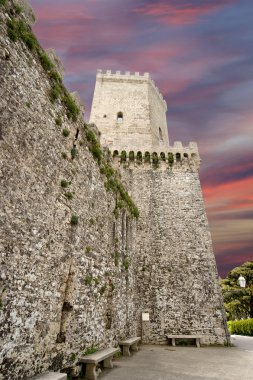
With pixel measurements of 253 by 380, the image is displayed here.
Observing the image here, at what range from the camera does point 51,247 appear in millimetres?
5660

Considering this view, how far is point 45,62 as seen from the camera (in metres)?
6.44

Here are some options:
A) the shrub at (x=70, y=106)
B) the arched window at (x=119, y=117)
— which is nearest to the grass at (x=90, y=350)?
the shrub at (x=70, y=106)

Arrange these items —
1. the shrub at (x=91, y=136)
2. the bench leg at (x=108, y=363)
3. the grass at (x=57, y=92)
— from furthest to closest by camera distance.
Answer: the shrub at (x=91, y=136)
the bench leg at (x=108, y=363)
the grass at (x=57, y=92)

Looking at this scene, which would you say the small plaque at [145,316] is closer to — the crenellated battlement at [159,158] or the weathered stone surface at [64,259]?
the weathered stone surface at [64,259]

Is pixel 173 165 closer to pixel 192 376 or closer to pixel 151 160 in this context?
pixel 151 160

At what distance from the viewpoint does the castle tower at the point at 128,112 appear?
Result: 64.7ft

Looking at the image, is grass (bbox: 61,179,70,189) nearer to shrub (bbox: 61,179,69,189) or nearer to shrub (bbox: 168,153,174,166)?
shrub (bbox: 61,179,69,189)

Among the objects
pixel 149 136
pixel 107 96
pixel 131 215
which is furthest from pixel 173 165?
pixel 107 96

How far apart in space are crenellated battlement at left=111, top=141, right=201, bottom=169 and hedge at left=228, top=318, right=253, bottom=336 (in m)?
13.5

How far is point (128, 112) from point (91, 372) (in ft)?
61.0

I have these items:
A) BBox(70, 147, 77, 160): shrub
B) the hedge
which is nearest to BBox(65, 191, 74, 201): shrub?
BBox(70, 147, 77, 160): shrub

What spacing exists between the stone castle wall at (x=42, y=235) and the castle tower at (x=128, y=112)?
11460 mm

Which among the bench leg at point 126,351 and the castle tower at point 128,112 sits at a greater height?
the castle tower at point 128,112

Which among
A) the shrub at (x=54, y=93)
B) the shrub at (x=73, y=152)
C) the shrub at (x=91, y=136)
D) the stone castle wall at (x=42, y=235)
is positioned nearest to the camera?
the stone castle wall at (x=42, y=235)
